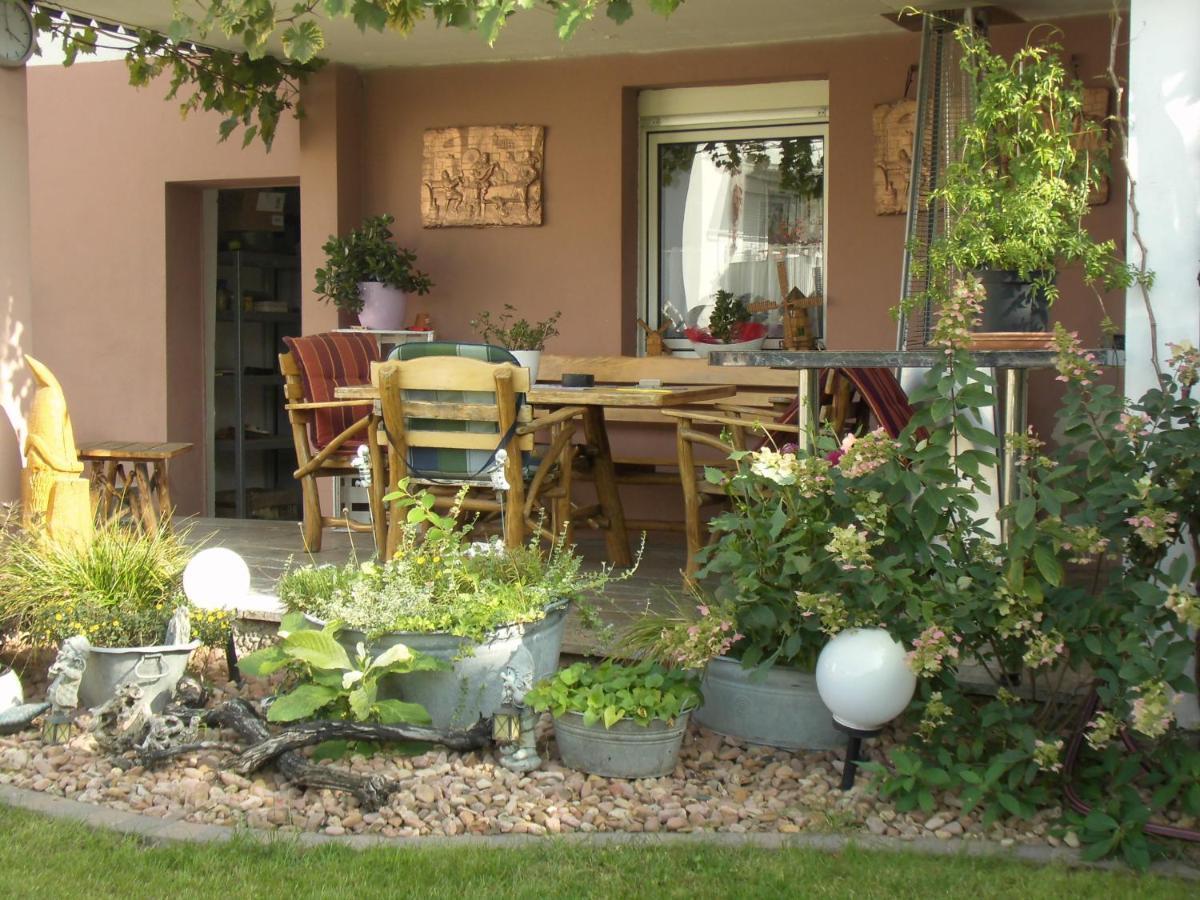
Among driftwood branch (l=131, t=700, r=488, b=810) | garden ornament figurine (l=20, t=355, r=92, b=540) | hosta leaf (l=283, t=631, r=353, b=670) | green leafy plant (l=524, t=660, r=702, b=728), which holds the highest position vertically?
garden ornament figurine (l=20, t=355, r=92, b=540)

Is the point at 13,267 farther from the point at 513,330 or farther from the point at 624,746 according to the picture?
the point at 624,746

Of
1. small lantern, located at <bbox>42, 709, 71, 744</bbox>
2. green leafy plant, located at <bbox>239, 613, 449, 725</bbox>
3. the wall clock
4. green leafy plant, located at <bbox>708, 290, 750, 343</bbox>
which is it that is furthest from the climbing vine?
small lantern, located at <bbox>42, 709, 71, 744</bbox>

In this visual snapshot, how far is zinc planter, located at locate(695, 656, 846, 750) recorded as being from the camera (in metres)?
3.77

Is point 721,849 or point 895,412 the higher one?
point 895,412

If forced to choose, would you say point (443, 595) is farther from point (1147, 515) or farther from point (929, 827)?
point (1147, 515)

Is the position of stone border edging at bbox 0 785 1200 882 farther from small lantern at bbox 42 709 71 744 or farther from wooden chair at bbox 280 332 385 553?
wooden chair at bbox 280 332 385 553

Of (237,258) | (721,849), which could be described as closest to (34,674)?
(721,849)

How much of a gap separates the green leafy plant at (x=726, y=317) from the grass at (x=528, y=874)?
3969 mm

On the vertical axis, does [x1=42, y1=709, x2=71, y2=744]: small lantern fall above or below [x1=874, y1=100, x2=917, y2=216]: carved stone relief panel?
below

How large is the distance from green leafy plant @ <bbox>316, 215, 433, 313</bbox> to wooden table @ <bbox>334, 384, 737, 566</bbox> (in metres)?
1.40

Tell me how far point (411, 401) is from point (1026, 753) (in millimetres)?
2519

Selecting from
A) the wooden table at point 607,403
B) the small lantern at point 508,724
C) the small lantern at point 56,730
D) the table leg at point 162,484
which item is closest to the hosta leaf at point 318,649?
the small lantern at point 508,724

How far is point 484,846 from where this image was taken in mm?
3135

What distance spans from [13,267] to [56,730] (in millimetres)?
2192
